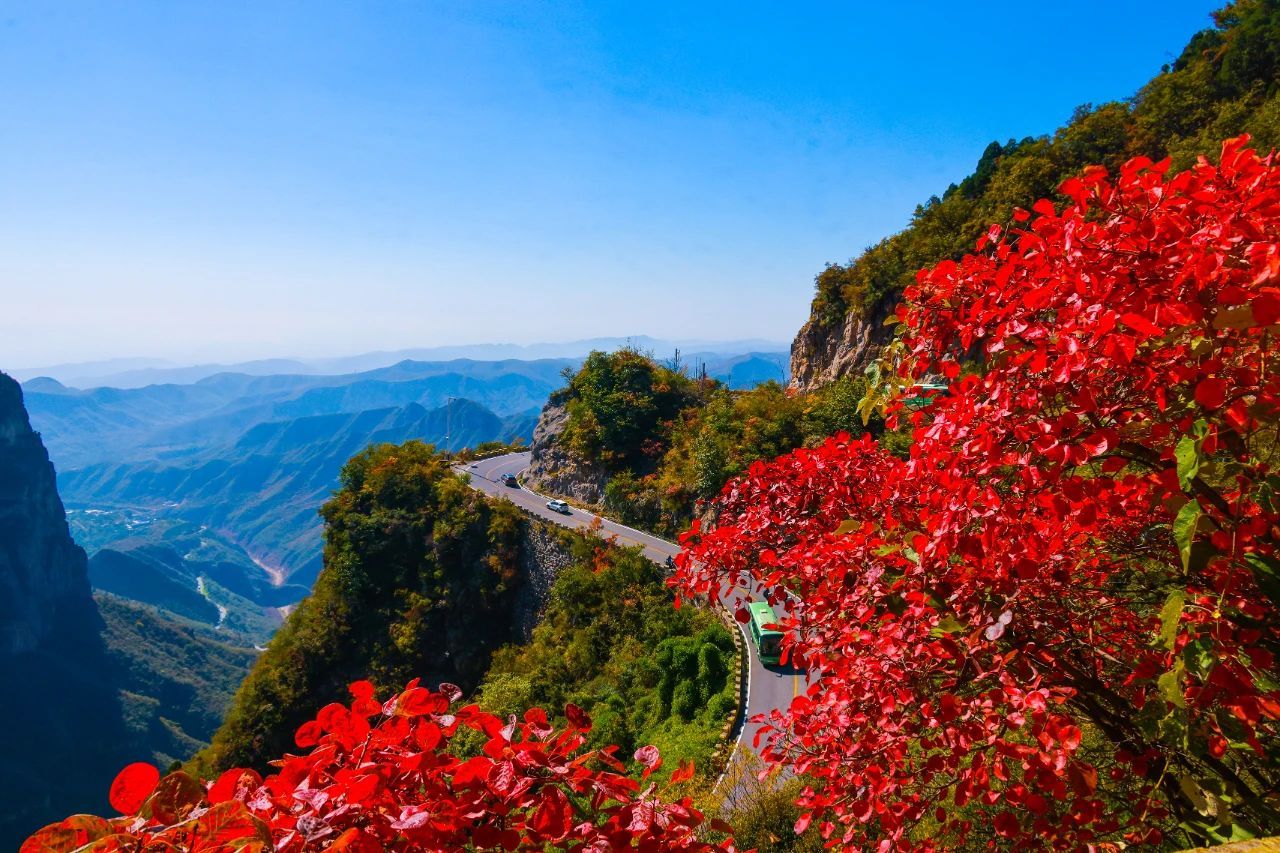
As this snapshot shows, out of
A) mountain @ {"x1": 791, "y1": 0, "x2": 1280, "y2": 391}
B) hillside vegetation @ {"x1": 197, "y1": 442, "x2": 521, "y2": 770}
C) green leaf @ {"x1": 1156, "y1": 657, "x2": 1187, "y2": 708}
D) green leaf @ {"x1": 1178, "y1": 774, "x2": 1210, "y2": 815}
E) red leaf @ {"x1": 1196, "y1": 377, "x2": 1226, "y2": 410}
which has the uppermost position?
→ mountain @ {"x1": 791, "y1": 0, "x2": 1280, "y2": 391}

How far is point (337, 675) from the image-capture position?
2638 centimetres

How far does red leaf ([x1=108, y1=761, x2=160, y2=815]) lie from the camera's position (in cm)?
167

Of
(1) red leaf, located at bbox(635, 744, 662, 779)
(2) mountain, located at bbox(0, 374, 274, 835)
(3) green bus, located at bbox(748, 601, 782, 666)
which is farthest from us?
(2) mountain, located at bbox(0, 374, 274, 835)

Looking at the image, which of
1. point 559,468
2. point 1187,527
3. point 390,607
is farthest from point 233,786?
point 390,607

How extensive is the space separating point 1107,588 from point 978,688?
1.20m

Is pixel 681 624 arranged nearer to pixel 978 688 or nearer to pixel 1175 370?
pixel 978 688

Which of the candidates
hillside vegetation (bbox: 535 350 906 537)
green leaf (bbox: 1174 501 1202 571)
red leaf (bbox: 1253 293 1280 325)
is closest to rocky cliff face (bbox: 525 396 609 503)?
hillside vegetation (bbox: 535 350 906 537)

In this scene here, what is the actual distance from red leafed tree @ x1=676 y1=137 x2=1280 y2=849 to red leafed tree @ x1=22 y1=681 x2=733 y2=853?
1.26 m

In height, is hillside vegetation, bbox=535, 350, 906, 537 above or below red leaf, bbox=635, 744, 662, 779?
below

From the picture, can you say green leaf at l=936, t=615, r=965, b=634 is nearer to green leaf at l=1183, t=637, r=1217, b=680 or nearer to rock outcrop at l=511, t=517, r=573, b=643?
green leaf at l=1183, t=637, r=1217, b=680

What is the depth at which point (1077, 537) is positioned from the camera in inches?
133

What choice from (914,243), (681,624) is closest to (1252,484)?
(681,624)

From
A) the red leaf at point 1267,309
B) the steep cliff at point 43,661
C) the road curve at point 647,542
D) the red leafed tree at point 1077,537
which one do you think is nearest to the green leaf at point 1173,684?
the red leafed tree at point 1077,537

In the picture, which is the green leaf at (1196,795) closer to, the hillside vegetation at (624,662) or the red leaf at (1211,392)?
the red leaf at (1211,392)
